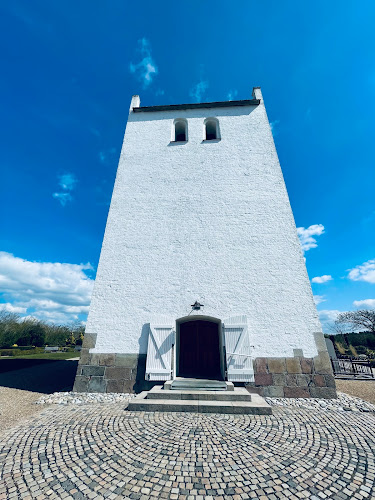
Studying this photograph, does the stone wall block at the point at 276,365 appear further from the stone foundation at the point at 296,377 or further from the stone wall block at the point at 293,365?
the stone wall block at the point at 293,365

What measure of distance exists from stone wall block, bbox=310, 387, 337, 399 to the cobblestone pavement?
52.3 inches

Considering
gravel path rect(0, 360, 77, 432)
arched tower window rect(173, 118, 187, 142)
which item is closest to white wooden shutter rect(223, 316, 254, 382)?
gravel path rect(0, 360, 77, 432)

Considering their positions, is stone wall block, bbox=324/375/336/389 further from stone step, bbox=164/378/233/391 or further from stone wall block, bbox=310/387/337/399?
stone step, bbox=164/378/233/391

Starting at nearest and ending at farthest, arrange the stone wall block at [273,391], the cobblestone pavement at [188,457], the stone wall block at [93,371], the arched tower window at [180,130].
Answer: the cobblestone pavement at [188,457], the stone wall block at [273,391], the stone wall block at [93,371], the arched tower window at [180,130]

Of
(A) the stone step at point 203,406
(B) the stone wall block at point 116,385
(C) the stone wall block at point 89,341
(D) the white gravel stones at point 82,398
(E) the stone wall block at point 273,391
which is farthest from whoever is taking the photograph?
(C) the stone wall block at point 89,341

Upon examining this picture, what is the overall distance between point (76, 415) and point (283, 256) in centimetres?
777

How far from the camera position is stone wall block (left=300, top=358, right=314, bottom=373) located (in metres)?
6.70

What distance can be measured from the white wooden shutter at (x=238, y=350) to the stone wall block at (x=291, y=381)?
1.06 meters

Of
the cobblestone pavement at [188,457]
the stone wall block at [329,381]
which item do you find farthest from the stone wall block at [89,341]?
the stone wall block at [329,381]

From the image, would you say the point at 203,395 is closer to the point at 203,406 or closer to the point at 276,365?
the point at 203,406

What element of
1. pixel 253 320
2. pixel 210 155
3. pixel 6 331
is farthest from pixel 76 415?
pixel 6 331

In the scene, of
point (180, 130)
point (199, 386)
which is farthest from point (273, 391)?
point (180, 130)

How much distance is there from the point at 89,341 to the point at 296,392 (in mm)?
6787

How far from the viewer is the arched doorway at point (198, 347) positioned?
27.0ft
